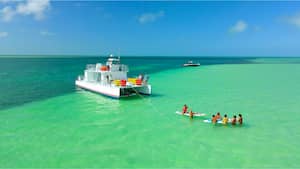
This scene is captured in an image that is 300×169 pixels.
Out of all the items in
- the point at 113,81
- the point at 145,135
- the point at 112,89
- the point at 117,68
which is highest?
the point at 117,68

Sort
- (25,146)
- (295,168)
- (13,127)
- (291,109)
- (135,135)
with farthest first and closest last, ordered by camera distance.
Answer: (291,109)
(13,127)
(135,135)
(25,146)
(295,168)

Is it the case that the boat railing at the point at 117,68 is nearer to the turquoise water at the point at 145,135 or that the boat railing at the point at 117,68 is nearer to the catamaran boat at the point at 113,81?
the catamaran boat at the point at 113,81

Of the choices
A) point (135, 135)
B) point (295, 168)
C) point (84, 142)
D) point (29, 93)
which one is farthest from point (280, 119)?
point (29, 93)

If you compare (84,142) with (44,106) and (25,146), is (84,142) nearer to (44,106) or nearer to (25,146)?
(25,146)

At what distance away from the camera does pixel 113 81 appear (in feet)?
82.5

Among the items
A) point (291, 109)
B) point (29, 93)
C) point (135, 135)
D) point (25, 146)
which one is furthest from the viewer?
point (29, 93)

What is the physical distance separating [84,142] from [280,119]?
1191cm

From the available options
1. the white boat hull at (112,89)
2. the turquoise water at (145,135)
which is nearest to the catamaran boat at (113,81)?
the white boat hull at (112,89)

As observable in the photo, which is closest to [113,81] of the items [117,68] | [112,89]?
[112,89]

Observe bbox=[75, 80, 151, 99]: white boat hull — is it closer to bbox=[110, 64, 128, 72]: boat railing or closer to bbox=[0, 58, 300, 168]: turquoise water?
bbox=[0, 58, 300, 168]: turquoise water

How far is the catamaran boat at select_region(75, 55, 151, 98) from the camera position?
77.2 ft

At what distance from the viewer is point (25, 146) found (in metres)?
12.0

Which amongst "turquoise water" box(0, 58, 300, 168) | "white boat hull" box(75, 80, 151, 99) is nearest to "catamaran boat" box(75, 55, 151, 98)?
"white boat hull" box(75, 80, 151, 99)

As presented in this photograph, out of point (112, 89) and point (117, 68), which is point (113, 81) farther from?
point (117, 68)
